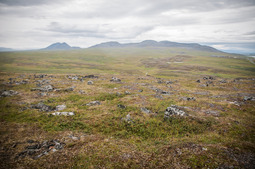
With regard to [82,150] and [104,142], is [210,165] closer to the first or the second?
[104,142]

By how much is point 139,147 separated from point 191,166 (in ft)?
19.6

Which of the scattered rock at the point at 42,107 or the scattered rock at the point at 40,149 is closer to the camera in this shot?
the scattered rock at the point at 40,149

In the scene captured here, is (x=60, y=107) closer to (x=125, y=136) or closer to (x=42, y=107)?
→ (x=42, y=107)

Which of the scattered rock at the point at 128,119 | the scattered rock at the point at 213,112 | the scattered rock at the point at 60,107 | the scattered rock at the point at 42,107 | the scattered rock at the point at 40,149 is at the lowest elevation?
the scattered rock at the point at 40,149

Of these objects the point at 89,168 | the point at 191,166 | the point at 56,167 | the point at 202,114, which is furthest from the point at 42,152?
the point at 202,114

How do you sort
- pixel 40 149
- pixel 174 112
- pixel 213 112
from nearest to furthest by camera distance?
pixel 40 149
pixel 174 112
pixel 213 112

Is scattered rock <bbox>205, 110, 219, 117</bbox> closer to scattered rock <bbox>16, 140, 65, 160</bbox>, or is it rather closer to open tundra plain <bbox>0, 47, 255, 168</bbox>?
open tundra plain <bbox>0, 47, 255, 168</bbox>

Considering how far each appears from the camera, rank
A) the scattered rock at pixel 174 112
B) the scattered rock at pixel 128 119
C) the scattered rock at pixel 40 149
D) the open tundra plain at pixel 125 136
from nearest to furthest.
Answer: the open tundra plain at pixel 125 136 → the scattered rock at pixel 40 149 → the scattered rock at pixel 128 119 → the scattered rock at pixel 174 112

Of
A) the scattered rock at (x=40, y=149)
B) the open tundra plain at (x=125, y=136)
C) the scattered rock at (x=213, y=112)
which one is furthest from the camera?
the scattered rock at (x=213, y=112)

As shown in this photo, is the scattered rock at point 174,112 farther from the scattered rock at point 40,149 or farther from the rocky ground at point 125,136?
the scattered rock at point 40,149

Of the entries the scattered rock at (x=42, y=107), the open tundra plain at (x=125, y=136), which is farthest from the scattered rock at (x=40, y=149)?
the scattered rock at (x=42, y=107)

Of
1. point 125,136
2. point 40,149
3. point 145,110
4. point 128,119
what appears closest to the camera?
point 40,149

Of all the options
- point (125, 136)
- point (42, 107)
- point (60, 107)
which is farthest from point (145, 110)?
point (42, 107)

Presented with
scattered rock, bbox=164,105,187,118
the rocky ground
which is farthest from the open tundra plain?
scattered rock, bbox=164,105,187,118
